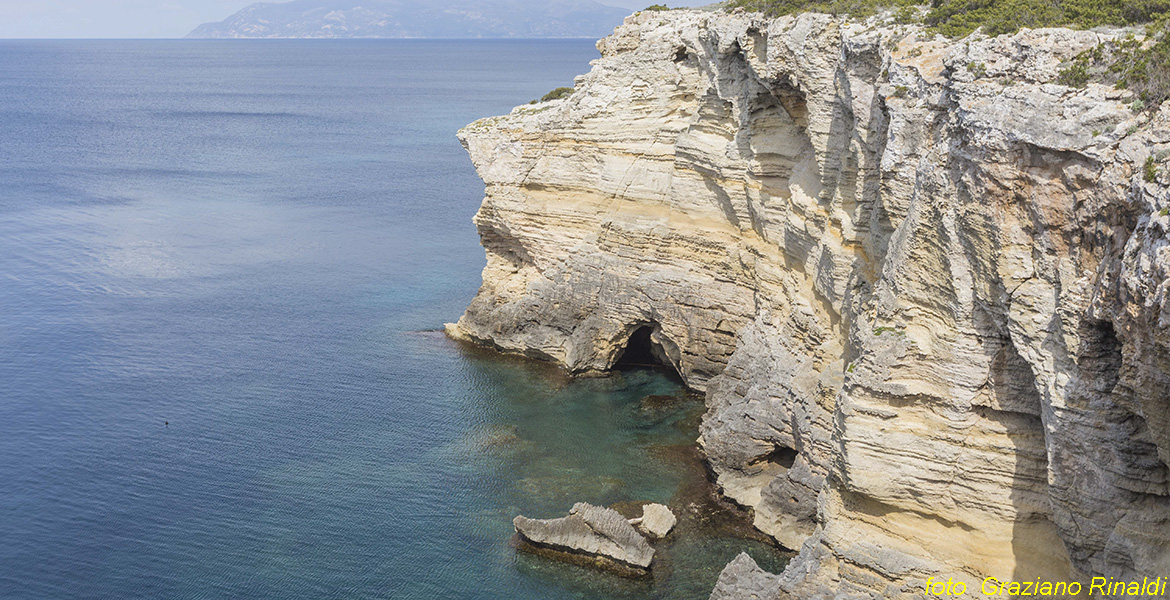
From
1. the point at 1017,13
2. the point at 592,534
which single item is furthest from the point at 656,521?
the point at 1017,13

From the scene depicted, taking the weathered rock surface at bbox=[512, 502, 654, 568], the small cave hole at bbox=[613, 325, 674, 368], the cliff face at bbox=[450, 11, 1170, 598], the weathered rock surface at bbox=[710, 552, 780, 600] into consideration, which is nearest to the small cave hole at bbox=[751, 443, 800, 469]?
the cliff face at bbox=[450, 11, 1170, 598]

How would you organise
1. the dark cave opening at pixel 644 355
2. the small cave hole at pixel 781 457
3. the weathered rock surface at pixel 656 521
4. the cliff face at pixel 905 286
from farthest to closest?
the dark cave opening at pixel 644 355 → the small cave hole at pixel 781 457 → the weathered rock surface at pixel 656 521 → the cliff face at pixel 905 286

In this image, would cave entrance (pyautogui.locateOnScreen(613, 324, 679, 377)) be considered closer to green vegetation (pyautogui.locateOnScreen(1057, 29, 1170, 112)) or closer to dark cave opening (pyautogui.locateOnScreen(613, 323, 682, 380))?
dark cave opening (pyautogui.locateOnScreen(613, 323, 682, 380))

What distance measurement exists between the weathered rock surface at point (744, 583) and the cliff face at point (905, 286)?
0.68m

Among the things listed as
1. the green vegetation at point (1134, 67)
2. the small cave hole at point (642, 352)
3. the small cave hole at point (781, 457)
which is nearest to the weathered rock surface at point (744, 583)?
the small cave hole at point (781, 457)

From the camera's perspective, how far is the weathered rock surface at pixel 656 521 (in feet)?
109

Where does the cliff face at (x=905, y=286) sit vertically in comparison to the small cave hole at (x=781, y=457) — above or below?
above

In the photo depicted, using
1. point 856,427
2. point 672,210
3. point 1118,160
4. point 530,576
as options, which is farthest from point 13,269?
point 1118,160

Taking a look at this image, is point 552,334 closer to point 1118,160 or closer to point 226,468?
point 226,468

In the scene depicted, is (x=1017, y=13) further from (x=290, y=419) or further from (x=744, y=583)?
(x=290, y=419)

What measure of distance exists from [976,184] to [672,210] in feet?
82.1

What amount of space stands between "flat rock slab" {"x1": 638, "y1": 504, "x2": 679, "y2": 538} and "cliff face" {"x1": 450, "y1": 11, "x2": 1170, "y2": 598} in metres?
3.12

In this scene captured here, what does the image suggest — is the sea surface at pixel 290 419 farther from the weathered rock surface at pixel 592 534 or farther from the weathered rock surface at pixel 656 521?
the weathered rock surface at pixel 592 534

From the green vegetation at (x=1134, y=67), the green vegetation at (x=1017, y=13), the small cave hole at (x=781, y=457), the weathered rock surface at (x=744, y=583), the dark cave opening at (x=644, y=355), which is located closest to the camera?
the green vegetation at (x=1134, y=67)
